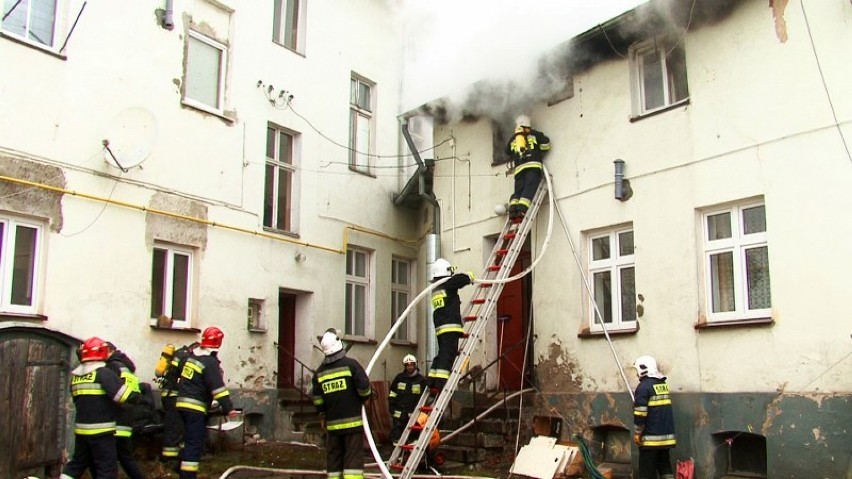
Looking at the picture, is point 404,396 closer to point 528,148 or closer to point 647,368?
point 647,368

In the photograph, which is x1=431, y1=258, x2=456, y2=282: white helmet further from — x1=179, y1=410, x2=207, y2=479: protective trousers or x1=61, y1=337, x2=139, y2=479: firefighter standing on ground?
x1=61, y1=337, x2=139, y2=479: firefighter standing on ground

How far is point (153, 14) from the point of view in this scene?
1230 centimetres

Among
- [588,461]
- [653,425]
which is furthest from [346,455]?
[653,425]

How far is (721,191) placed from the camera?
9.66 m

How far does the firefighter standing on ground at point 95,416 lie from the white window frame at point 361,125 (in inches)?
316

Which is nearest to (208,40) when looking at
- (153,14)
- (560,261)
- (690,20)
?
(153,14)

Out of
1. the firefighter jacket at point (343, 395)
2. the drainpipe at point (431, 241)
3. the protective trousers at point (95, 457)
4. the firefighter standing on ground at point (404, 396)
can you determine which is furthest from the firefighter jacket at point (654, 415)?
the protective trousers at point (95, 457)

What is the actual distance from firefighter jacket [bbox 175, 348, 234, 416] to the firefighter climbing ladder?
2.00 metres

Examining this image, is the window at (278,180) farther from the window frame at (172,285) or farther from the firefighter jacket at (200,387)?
the firefighter jacket at (200,387)

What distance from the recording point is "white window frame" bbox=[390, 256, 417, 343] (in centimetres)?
1602

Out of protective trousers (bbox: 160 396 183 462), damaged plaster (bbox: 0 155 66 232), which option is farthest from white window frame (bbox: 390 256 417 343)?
damaged plaster (bbox: 0 155 66 232)

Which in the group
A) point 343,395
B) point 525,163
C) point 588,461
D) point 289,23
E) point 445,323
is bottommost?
point 588,461

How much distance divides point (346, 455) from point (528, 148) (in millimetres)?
5134

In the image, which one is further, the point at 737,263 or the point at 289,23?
the point at 289,23
